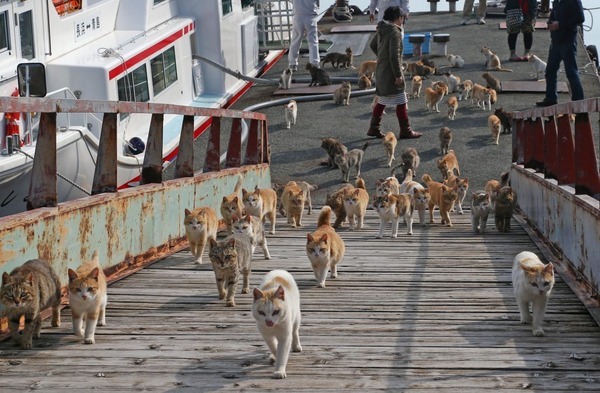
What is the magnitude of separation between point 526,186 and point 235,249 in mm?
5757

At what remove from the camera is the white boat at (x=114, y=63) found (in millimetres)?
12844

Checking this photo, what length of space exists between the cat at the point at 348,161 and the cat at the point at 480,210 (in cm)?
483

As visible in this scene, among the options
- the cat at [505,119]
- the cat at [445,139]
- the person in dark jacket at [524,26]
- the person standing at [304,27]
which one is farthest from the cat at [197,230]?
the person in dark jacket at [524,26]

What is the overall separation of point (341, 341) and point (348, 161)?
10.7m

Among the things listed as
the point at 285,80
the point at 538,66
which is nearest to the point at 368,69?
the point at 285,80

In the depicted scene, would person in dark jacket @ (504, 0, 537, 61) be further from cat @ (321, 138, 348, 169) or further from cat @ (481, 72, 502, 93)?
cat @ (321, 138, 348, 169)


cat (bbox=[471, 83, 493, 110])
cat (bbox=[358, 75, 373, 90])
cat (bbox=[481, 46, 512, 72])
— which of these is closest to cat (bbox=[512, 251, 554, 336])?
cat (bbox=[471, 83, 493, 110])

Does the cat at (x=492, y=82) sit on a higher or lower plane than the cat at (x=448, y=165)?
higher

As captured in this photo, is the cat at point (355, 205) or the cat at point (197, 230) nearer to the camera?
the cat at point (197, 230)

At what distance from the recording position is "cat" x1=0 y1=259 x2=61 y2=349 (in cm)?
665

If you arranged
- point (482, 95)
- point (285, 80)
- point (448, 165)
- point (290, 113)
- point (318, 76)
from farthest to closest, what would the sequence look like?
point (318, 76)
point (285, 80)
point (482, 95)
point (290, 113)
point (448, 165)

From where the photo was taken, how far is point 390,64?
59.5 ft

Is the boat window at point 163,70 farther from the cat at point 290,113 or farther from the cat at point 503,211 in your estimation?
the cat at point 503,211

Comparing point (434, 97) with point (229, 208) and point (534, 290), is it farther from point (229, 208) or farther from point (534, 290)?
point (534, 290)
